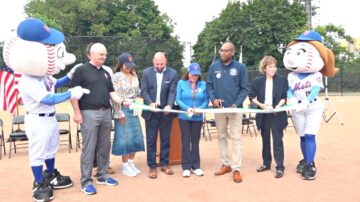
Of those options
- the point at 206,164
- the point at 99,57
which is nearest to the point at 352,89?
the point at 206,164

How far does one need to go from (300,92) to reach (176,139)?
7.47 feet

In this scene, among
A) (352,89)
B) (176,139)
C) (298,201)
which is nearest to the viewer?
(298,201)

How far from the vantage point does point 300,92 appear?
17.9 feet

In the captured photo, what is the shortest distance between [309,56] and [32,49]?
12.8 ft

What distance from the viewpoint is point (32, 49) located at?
4.37 meters

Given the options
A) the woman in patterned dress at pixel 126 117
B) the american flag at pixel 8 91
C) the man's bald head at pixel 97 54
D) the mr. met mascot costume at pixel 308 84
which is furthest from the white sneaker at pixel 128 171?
the american flag at pixel 8 91

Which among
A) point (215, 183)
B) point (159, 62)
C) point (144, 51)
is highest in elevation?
point (144, 51)

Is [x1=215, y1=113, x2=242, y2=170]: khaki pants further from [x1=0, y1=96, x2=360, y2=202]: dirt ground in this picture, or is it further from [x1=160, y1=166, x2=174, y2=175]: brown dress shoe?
[x1=160, y1=166, x2=174, y2=175]: brown dress shoe

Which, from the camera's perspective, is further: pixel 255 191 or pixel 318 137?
pixel 318 137

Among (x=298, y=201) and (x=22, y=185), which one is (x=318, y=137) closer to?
→ (x=298, y=201)

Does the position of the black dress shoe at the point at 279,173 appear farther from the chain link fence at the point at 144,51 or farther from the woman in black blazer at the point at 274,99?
the chain link fence at the point at 144,51

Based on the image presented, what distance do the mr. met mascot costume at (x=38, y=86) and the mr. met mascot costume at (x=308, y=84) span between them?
126 inches

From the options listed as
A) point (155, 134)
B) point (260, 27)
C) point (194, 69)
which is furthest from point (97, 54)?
point (260, 27)

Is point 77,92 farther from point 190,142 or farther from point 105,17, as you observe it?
point 105,17
